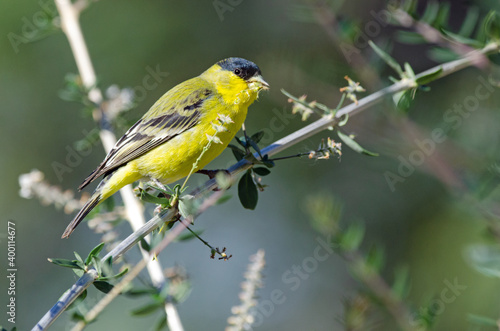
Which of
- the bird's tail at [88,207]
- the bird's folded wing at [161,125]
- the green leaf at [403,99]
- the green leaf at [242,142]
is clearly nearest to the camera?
the green leaf at [403,99]

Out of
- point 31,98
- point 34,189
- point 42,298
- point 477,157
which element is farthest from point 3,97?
point 477,157

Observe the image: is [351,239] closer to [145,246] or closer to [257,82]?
[145,246]

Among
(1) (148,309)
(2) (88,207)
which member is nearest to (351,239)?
(1) (148,309)

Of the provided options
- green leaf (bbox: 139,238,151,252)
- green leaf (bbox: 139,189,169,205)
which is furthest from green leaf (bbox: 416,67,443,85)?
green leaf (bbox: 139,238,151,252)

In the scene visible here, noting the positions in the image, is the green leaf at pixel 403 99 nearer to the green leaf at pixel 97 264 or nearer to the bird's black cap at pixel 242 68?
the green leaf at pixel 97 264

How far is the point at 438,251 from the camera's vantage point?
13.3 ft

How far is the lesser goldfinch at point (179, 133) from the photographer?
9.70 ft

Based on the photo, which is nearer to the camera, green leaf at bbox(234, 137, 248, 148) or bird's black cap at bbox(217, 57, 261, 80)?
green leaf at bbox(234, 137, 248, 148)

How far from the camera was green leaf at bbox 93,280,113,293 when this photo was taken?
1772 millimetres

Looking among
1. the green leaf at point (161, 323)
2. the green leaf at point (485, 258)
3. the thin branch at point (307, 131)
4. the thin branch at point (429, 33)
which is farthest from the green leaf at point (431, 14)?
the green leaf at point (161, 323)

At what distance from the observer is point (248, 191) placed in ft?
7.19

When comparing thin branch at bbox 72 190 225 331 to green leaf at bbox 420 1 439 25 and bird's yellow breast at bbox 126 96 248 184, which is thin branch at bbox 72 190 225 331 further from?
green leaf at bbox 420 1 439 25

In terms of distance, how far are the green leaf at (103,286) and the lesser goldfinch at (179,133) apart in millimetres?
964

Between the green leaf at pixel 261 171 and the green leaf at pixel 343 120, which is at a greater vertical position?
the green leaf at pixel 343 120
